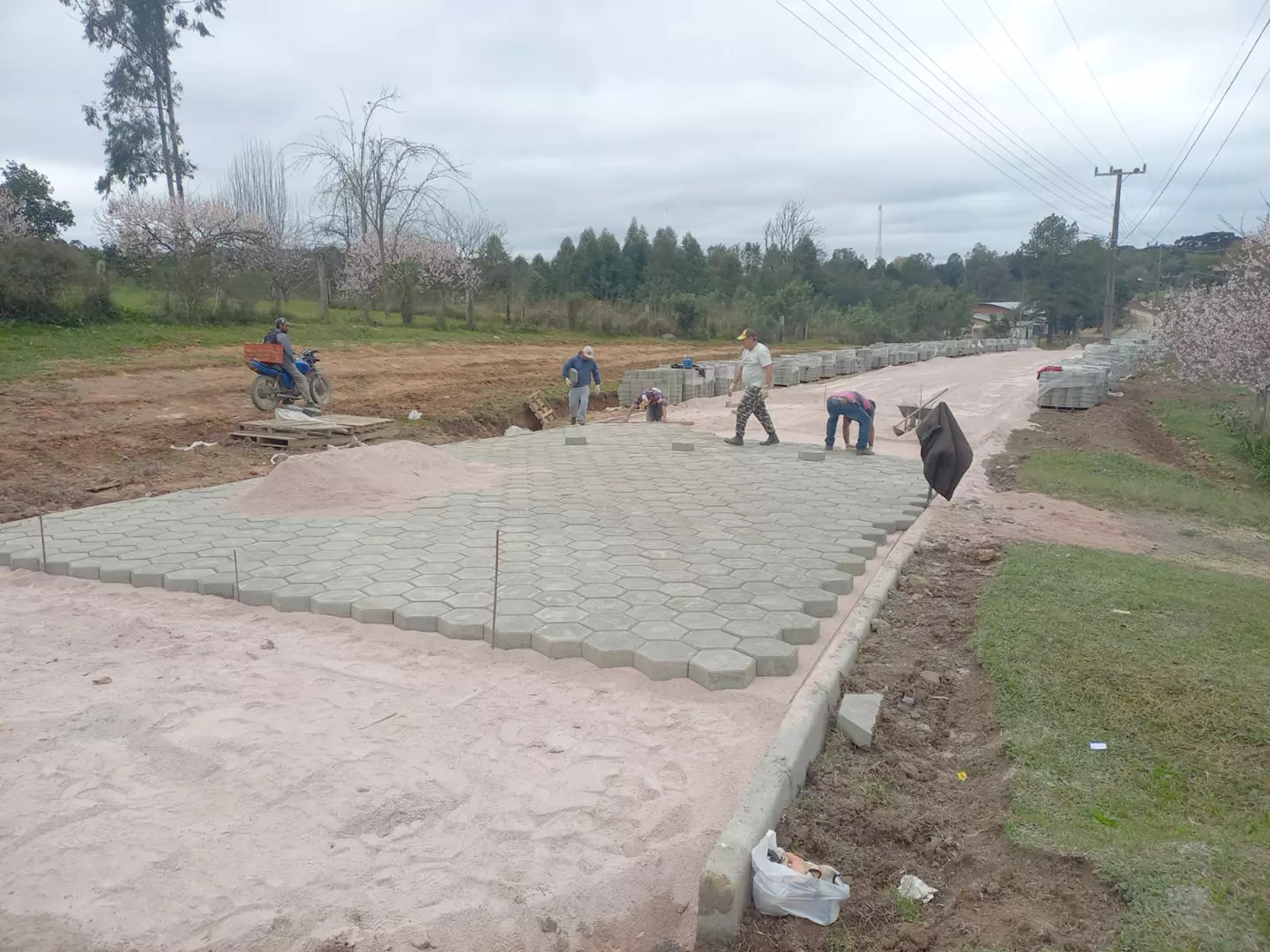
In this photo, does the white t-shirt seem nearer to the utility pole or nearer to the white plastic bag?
the white plastic bag

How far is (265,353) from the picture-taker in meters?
12.0

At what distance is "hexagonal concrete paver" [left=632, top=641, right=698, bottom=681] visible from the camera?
3986 mm

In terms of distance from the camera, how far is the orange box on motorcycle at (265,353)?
1202 centimetres

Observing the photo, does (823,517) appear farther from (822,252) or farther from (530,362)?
(822,252)

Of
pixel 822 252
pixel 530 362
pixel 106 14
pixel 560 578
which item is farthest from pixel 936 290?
pixel 560 578

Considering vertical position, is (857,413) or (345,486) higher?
(857,413)

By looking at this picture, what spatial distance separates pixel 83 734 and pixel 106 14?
120 feet

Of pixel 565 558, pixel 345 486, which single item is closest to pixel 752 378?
pixel 345 486

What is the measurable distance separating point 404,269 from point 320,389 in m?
17.5

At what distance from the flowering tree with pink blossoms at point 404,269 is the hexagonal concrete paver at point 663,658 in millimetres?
25682

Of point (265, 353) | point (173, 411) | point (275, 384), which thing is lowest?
point (173, 411)

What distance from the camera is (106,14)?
30.5m

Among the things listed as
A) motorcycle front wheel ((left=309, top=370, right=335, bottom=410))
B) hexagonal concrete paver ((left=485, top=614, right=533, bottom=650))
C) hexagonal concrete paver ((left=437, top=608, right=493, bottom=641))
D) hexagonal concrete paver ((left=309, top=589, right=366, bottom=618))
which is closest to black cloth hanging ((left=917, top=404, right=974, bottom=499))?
hexagonal concrete paver ((left=485, top=614, right=533, bottom=650))

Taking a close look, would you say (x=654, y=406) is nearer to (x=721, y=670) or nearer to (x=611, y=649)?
(x=611, y=649)
